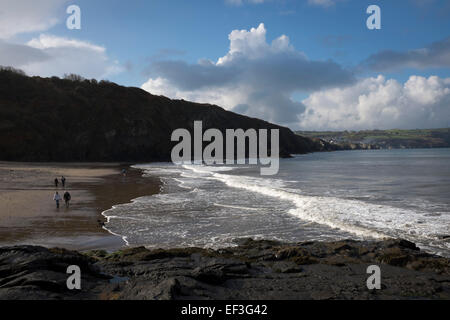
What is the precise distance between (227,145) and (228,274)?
99638 millimetres

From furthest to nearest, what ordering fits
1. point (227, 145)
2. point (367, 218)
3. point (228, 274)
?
point (227, 145), point (367, 218), point (228, 274)

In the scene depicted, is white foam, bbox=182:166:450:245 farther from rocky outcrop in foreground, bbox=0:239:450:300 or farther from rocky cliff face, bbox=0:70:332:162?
rocky cliff face, bbox=0:70:332:162

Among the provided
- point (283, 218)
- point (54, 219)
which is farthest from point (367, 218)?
point (54, 219)

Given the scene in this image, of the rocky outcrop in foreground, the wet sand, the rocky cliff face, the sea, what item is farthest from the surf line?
the rocky outcrop in foreground

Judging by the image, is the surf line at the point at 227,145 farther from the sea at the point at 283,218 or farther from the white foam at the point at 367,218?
the white foam at the point at 367,218

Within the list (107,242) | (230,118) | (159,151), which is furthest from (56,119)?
(107,242)

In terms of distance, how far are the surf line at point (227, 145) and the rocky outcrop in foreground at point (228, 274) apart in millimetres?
76104

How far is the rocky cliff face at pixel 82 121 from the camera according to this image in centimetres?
6506

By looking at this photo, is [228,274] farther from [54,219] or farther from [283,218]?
[54,219]

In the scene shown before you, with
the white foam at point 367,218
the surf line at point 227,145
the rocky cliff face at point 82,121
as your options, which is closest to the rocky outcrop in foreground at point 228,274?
the white foam at point 367,218

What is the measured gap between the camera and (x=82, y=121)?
7850 cm

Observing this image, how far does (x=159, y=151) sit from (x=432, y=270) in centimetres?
7888
